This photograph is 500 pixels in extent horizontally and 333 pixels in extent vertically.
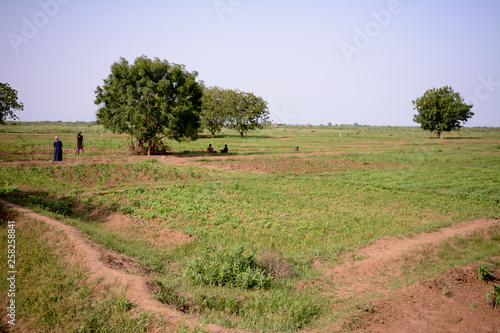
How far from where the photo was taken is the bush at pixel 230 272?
283 inches

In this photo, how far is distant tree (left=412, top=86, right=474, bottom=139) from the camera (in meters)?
61.1

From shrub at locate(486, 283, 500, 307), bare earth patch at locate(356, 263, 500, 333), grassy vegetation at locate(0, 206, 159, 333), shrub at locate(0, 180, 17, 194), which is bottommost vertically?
grassy vegetation at locate(0, 206, 159, 333)

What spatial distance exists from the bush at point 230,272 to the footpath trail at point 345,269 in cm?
125

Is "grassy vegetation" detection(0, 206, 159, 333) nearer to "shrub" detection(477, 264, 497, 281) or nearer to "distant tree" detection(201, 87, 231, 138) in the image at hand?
"shrub" detection(477, 264, 497, 281)

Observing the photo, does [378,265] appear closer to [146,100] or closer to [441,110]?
[146,100]

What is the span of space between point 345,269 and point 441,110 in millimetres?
65253

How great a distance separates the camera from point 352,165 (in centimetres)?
2597

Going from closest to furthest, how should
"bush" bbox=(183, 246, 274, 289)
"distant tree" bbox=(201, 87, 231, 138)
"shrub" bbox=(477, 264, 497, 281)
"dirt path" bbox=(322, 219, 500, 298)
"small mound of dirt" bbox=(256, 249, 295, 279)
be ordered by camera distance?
1. "shrub" bbox=(477, 264, 497, 281)
2. "bush" bbox=(183, 246, 274, 289)
3. "dirt path" bbox=(322, 219, 500, 298)
4. "small mound of dirt" bbox=(256, 249, 295, 279)
5. "distant tree" bbox=(201, 87, 231, 138)

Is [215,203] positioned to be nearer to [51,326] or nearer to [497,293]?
[51,326]

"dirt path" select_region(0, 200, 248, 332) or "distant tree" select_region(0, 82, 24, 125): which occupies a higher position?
"distant tree" select_region(0, 82, 24, 125)

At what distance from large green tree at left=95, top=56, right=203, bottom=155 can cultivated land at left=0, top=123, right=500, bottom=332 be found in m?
8.40

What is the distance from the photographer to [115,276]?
21.5ft

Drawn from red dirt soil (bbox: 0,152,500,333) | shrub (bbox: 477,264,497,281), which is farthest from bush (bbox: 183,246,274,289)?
shrub (bbox: 477,264,497,281)

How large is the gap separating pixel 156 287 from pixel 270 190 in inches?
425
